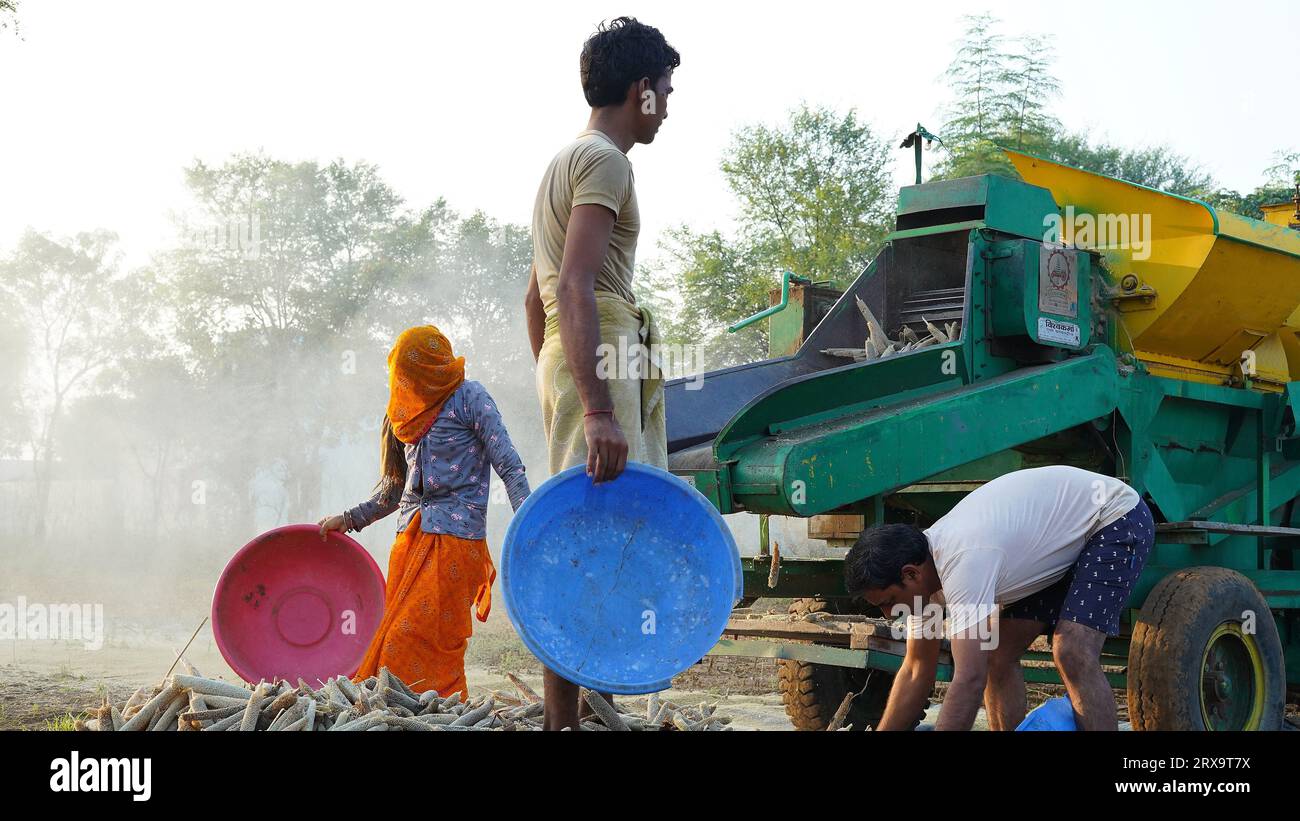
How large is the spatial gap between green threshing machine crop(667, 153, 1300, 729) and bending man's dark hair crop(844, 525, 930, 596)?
19.2 inches

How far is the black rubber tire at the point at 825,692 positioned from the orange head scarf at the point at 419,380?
2.61 meters

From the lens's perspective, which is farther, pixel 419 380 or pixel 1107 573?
pixel 419 380

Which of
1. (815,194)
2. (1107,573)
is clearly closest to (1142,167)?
(815,194)

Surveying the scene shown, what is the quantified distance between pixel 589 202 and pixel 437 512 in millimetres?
1718

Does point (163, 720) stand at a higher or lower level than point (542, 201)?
lower

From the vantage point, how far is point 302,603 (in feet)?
16.3

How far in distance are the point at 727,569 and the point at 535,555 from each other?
529 millimetres

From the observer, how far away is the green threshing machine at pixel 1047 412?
15.4 feet

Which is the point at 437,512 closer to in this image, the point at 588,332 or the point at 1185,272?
the point at 588,332

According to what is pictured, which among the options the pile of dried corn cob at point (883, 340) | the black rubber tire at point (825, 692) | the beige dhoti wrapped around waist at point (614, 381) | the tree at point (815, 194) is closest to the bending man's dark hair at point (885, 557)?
the beige dhoti wrapped around waist at point (614, 381)

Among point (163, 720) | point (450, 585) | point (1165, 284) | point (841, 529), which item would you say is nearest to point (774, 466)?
point (450, 585)

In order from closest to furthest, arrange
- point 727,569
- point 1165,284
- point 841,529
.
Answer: point 727,569
point 1165,284
point 841,529
